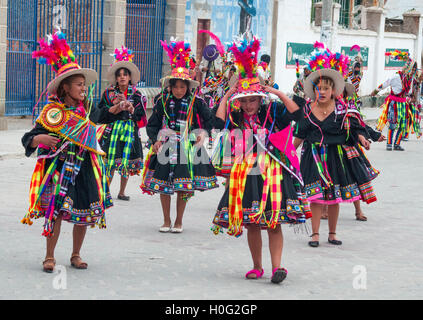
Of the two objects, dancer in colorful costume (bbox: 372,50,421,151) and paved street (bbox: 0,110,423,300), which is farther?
dancer in colorful costume (bbox: 372,50,421,151)

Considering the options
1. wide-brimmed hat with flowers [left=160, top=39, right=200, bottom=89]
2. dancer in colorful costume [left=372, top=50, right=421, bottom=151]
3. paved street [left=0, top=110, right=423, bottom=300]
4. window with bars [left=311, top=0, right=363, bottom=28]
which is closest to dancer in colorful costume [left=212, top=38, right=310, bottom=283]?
paved street [left=0, top=110, right=423, bottom=300]

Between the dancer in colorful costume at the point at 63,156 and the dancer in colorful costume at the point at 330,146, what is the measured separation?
2.58m

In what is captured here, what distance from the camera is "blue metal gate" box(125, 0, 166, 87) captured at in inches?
821

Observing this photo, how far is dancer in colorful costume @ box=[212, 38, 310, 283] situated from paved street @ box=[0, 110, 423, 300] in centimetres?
43

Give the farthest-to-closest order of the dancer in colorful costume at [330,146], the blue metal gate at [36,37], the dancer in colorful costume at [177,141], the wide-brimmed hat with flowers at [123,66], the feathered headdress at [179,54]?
the blue metal gate at [36,37] → the wide-brimmed hat with flowers at [123,66] → the feathered headdress at [179,54] → the dancer in colorful costume at [177,141] → the dancer in colorful costume at [330,146]

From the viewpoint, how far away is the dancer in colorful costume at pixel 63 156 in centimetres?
682

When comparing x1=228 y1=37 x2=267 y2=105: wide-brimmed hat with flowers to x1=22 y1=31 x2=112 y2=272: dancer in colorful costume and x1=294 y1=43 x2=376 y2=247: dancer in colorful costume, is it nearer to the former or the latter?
x1=22 y1=31 x2=112 y2=272: dancer in colorful costume

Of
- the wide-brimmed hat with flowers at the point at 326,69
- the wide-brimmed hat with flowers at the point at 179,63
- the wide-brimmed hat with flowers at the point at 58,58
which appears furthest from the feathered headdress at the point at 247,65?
the wide-brimmed hat with flowers at the point at 179,63

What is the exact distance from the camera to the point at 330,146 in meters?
8.98

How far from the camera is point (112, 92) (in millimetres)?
10367

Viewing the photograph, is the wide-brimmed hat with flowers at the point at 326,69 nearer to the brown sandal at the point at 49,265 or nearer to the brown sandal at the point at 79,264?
the brown sandal at the point at 79,264

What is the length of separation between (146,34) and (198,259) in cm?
1418

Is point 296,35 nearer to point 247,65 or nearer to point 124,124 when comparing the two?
point 124,124
